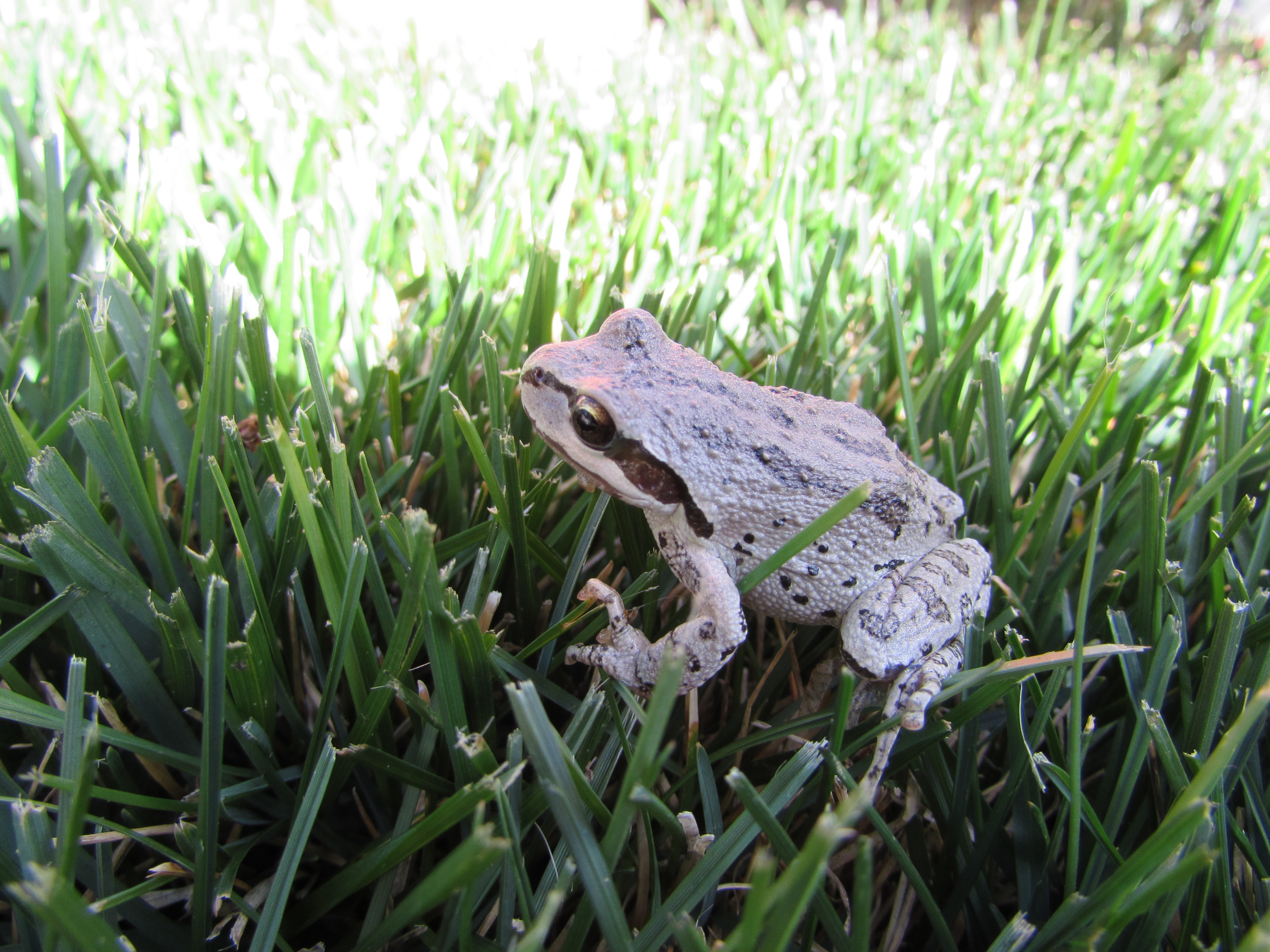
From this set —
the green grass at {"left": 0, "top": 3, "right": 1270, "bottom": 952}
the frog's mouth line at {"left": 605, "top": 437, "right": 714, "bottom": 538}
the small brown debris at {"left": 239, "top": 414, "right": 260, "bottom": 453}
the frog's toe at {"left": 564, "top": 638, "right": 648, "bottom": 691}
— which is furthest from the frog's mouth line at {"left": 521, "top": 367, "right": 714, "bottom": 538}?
the small brown debris at {"left": 239, "top": 414, "right": 260, "bottom": 453}

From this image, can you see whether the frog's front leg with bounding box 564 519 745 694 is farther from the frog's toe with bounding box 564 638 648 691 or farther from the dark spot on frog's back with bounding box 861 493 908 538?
the dark spot on frog's back with bounding box 861 493 908 538

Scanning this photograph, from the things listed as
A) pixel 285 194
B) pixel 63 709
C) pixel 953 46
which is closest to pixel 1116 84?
pixel 953 46

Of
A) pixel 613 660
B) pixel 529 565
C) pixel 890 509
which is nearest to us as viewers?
pixel 613 660

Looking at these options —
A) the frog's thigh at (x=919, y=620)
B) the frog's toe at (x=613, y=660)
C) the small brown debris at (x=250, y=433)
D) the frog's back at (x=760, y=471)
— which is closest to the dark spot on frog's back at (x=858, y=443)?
the frog's back at (x=760, y=471)

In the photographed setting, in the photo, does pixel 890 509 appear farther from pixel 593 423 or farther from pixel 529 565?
pixel 529 565

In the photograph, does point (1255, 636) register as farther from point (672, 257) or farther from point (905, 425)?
point (672, 257)

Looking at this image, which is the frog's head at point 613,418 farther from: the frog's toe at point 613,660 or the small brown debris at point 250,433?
the small brown debris at point 250,433

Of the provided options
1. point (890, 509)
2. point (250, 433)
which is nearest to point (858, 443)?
point (890, 509)
